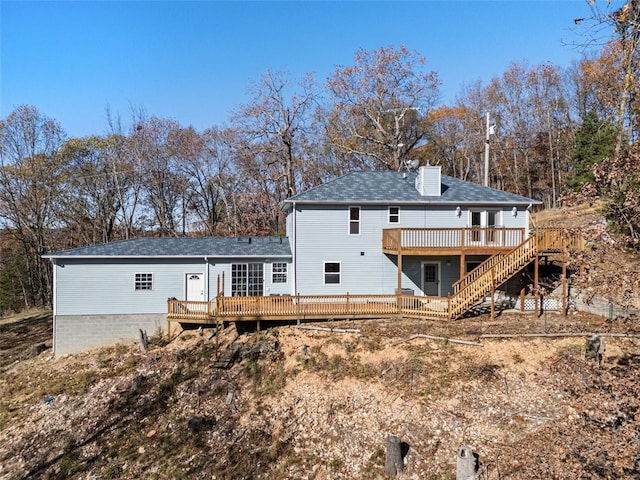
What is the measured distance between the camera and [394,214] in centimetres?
1947

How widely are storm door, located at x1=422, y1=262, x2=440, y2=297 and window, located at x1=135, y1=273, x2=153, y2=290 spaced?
42.6 ft

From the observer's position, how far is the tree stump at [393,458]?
9602 mm

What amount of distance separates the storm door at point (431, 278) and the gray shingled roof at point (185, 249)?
664cm

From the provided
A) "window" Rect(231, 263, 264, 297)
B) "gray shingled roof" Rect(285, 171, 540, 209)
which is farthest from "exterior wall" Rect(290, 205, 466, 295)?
"window" Rect(231, 263, 264, 297)

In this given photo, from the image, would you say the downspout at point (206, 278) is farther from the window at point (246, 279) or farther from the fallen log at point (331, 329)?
the fallen log at point (331, 329)

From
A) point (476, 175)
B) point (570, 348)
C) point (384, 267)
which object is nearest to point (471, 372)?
point (570, 348)

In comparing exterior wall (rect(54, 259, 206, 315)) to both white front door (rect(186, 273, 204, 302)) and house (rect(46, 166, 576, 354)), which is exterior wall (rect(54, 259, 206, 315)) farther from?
white front door (rect(186, 273, 204, 302))

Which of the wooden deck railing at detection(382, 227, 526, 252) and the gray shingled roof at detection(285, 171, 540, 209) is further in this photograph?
the gray shingled roof at detection(285, 171, 540, 209)

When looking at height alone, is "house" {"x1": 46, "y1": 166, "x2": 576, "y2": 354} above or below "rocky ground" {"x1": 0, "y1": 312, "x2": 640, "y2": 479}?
above

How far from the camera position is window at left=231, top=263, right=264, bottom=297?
1962 cm

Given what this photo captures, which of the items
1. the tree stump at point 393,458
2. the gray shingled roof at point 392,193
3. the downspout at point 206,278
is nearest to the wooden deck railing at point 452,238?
the gray shingled roof at point 392,193

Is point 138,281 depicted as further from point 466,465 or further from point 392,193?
point 466,465

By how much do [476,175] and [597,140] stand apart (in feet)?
48.7

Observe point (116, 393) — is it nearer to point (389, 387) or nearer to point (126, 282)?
point (126, 282)
